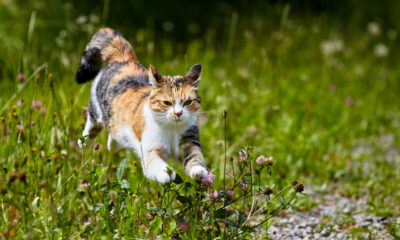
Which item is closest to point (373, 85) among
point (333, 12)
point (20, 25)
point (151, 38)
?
point (333, 12)

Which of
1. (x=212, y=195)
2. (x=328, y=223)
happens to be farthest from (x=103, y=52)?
(x=328, y=223)

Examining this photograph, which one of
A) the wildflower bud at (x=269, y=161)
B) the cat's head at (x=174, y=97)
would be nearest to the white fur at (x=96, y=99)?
the cat's head at (x=174, y=97)

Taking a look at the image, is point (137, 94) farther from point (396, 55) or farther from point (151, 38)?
point (396, 55)

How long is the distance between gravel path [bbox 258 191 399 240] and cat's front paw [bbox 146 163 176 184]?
860 millimetres

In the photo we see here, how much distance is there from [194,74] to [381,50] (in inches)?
191

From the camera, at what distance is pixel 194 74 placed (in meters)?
2.19

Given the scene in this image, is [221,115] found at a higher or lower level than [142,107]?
higher

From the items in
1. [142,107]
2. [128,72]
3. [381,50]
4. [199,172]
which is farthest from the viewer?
[381,50]

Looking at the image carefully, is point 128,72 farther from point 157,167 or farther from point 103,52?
point 157,167

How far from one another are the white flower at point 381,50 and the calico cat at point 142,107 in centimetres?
462

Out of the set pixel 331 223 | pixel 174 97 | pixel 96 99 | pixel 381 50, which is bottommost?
pixel 331 223

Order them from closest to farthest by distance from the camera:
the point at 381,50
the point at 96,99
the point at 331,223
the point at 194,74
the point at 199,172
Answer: the point at 199,172
the point at 194,74
the point at 96,99
the point at 331,223
the point at 381,50

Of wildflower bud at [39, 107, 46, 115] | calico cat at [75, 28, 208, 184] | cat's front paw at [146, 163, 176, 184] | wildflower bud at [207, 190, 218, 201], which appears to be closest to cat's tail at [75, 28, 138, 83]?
calico cat at [75, 28, 208, 184]

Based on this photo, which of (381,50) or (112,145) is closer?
(112,145)
